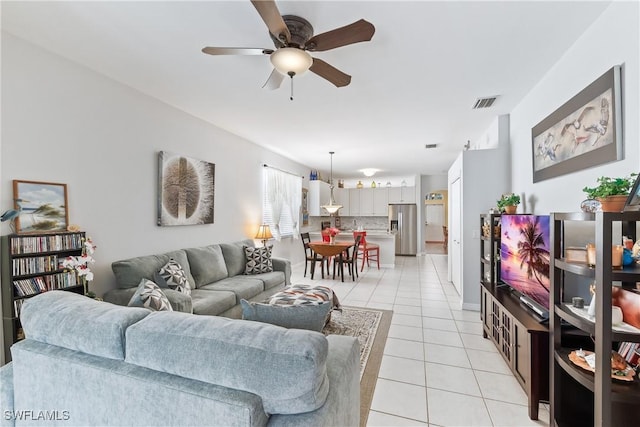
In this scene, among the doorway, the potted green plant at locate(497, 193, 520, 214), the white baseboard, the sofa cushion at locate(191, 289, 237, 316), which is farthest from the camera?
the doorway

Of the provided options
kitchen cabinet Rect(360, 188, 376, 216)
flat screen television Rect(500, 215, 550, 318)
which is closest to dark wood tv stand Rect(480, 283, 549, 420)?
flat screen television Rect(500, 215, 550, 318)

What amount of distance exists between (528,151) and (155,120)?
170 inches

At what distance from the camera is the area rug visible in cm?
221

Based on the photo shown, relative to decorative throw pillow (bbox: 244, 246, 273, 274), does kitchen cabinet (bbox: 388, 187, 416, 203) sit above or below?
above

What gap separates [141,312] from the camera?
1275 millimetres

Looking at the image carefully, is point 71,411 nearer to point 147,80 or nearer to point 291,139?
point 147,80

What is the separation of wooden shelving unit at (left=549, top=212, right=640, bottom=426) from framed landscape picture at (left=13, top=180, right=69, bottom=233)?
12.0ft

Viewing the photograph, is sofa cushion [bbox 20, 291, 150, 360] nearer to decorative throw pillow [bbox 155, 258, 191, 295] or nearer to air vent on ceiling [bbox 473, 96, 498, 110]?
decorative throw pillow [bbox 155, 258, 191, 295]

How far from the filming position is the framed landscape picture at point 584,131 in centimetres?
174

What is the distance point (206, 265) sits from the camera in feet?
11.8

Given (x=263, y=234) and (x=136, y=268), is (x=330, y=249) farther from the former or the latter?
(x=136, y=268)

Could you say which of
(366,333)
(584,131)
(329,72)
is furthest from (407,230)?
(329,72)

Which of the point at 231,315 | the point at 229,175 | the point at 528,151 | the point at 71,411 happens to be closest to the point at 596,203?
the point at 528,151

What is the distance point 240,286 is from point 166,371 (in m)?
2.41
